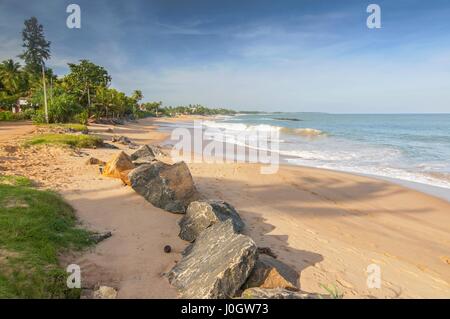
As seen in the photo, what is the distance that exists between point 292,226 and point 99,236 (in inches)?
→ 199

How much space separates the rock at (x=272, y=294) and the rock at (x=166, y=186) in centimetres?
448

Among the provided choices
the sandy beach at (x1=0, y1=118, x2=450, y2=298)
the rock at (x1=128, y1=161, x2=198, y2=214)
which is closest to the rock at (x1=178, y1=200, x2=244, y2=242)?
the sandy beach at (x1=0, y1=118, x2=450, y2=298)

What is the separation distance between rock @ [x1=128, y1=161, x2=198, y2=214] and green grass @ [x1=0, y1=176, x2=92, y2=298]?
212 cm

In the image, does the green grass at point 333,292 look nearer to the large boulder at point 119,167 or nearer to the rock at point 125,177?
the rock at point 125,177

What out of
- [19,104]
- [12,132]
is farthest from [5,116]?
[12,132]

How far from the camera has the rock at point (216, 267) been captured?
475 cm

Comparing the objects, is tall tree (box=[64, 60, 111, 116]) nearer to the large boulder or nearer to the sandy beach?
the sandy beach

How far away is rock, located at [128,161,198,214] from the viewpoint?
8.99 m

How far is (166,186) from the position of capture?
362 inches
